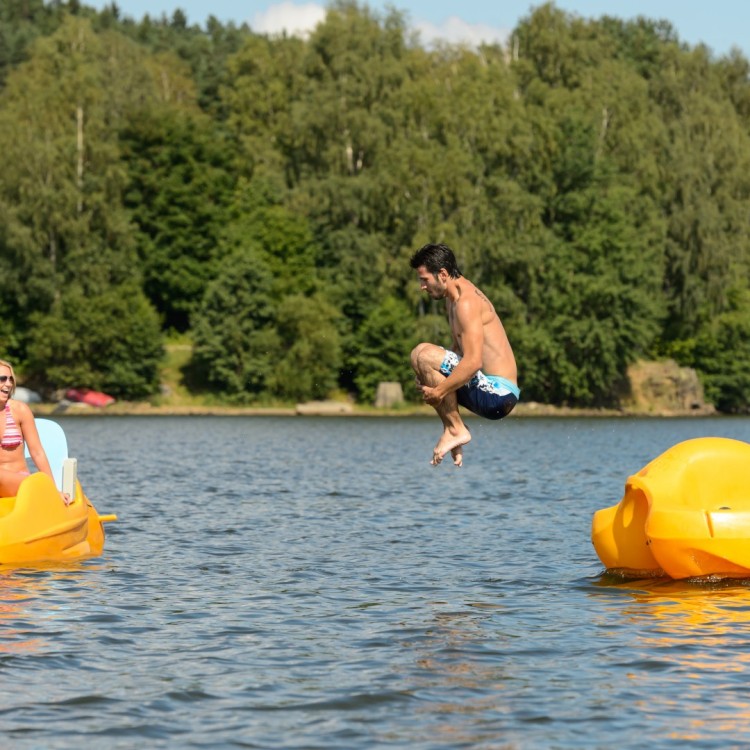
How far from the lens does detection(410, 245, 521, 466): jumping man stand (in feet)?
37.8

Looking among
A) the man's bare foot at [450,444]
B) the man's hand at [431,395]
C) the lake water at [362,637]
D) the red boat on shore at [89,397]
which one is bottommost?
the lake water at [362,637]

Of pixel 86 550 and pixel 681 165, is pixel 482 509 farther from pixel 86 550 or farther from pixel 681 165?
pixel 681 165

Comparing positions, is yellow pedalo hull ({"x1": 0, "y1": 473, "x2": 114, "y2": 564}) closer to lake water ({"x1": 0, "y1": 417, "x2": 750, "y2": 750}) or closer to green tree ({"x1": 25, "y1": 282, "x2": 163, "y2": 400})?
lake water ({"x1": 0, "y1": 417, "x2": 750, "y2": 750})

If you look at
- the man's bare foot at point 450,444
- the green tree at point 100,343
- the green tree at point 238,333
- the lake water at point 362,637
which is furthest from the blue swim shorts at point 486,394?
the green tree at point 100,343

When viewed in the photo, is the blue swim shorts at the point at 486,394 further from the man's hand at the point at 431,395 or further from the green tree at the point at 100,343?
the green tree at the point at 100,343

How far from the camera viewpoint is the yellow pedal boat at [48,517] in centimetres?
1434

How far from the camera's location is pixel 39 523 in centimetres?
1456

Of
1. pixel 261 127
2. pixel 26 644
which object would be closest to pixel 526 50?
pixel 261 127

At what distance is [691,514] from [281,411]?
54191mm

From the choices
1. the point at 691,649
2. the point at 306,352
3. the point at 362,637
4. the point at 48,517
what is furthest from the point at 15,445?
the point at 306,352

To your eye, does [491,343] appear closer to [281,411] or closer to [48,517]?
[48,517]

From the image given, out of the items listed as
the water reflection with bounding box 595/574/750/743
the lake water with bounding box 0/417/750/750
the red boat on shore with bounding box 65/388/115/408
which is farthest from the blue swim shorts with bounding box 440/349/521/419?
the red boat on shore with bounding box 65/388/115/408

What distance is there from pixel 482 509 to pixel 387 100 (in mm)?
50694

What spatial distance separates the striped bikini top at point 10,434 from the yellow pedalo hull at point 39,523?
15.0 inches
